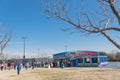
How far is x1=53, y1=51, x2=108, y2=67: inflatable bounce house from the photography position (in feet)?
193

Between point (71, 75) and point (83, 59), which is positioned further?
point (83, 59)

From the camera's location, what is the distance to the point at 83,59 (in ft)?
198

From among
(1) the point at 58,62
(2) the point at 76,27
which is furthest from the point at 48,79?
(1) the point at 58,62

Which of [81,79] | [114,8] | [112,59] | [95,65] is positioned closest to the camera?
[114,8]

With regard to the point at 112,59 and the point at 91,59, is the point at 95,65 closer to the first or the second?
the point at 91,59

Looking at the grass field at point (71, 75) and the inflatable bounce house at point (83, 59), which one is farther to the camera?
the inflatable bounce house at point (83, 59)

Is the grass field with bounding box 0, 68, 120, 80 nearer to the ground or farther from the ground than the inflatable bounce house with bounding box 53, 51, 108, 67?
nearer to the ground

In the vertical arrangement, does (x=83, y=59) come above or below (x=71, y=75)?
above

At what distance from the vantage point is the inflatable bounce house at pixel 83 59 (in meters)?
58.8

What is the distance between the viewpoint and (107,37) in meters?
8.20

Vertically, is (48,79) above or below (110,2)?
below

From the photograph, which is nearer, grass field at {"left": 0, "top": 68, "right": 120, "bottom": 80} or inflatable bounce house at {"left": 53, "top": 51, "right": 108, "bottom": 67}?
grass field at {"left": 0, "top": 68, "right": 120, "bottom": 80}

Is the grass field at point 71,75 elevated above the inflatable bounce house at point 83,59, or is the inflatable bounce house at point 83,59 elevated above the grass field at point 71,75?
the inflatable bounce house at point 83,59

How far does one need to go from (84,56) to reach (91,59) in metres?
2.12
